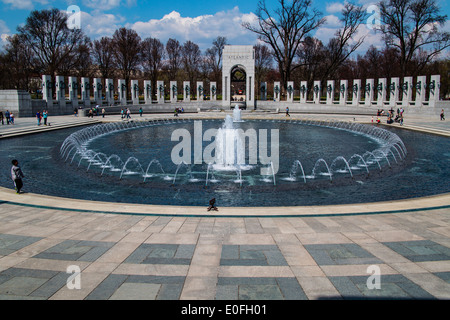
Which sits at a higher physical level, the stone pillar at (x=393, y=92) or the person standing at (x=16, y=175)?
the stone pillar at (x=393, y=92)

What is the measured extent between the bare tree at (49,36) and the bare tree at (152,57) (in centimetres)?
1793

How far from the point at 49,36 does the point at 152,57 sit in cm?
2427

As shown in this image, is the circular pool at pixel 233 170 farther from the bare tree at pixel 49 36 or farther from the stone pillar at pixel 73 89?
the bare tree at pixel 49 36

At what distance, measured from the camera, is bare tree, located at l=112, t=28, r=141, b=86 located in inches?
2601

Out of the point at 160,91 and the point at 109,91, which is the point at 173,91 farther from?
the point at 109,91

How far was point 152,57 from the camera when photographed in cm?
7500

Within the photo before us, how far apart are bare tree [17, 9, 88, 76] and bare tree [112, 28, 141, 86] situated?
31.1ft

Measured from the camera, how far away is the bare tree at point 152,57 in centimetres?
7381

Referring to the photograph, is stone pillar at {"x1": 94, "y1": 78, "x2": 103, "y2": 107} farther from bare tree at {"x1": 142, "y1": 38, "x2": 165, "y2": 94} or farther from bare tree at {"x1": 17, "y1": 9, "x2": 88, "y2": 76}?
bare tree at {"x1": 142, "y1": 38, "x2": 165, "y2": 94}

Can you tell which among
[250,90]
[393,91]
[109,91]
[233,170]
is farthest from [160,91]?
[233,170]

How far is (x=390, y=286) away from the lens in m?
5.35
